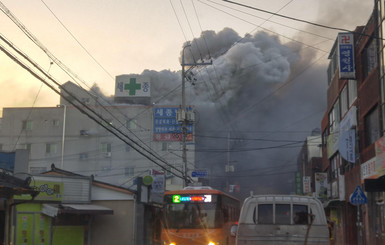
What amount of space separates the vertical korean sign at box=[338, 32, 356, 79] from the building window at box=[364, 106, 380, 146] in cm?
246

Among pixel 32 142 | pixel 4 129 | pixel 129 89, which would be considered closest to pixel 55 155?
pixel 32 142

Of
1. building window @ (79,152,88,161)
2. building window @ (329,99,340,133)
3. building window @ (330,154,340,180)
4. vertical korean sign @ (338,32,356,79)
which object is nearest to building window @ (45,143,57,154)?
building window @ (79,152,88,161)

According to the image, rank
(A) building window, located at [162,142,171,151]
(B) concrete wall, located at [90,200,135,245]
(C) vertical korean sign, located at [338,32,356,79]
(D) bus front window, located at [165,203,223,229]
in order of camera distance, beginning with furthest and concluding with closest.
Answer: (A) building window, located at [162,142,171,151]
(B) concrete wall, located at [90,200,135,245]
(C) vertical korean sign, located at [338,32,356,79]
(D) bus front window, located at [165,203,223,229]

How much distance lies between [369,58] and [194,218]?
39.5 feet

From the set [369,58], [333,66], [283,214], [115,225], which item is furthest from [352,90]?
[283,214]

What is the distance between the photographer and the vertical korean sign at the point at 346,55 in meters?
25.1

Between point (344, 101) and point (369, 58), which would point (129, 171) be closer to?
point (344, 101)

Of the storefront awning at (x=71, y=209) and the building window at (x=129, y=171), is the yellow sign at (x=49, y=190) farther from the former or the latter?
the building window at (x=129, y=171)

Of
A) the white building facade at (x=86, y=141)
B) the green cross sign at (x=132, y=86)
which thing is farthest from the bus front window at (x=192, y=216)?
the green cross sign at (x=132, y=86)

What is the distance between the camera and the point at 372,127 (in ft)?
78.0

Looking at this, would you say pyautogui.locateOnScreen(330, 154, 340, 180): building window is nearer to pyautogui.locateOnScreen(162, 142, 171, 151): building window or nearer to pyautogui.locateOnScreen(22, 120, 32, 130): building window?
pyautogui.locateOnScreen(162, 142, 171, 151): building window

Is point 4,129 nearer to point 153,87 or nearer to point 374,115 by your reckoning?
point 153,87

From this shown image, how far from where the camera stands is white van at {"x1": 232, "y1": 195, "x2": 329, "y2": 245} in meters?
10.4

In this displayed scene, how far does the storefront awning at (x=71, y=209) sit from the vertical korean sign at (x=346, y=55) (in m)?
14.6
